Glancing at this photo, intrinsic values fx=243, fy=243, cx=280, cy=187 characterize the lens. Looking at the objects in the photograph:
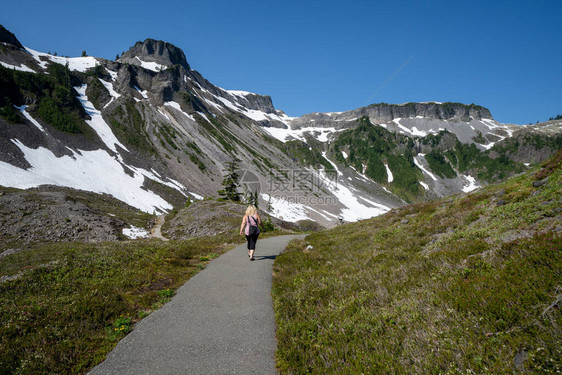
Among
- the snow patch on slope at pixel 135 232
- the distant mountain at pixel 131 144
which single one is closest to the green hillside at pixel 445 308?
the snow patch on slope at pixel 135 232

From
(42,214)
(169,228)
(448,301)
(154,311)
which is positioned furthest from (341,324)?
(42,214)

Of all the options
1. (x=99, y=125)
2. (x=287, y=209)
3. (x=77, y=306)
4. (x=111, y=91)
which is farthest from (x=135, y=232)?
(x=111, y=91)

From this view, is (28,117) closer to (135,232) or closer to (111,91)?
(111,91)

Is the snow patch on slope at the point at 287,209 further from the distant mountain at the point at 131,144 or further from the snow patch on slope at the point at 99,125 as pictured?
the snow patch on slope at the point at 99,125

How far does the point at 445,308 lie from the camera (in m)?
4.59

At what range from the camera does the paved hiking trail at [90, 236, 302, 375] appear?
186 inches

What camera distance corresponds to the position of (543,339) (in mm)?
3029

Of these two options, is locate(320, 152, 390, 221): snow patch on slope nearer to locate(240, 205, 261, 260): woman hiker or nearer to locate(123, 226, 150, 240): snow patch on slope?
locate(123, 226, 150, 240): snow patch on slope

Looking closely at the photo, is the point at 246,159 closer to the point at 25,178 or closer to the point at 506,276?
the point at 25,178

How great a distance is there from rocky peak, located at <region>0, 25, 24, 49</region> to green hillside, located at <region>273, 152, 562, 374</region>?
191 meters

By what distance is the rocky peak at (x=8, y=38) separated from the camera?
388ft

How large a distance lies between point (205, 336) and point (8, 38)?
19424 centimetres

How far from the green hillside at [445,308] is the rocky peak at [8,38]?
190990 millimetres

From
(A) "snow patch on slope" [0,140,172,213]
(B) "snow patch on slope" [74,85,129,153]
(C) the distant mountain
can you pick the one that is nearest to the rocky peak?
(C) the distant mountain
